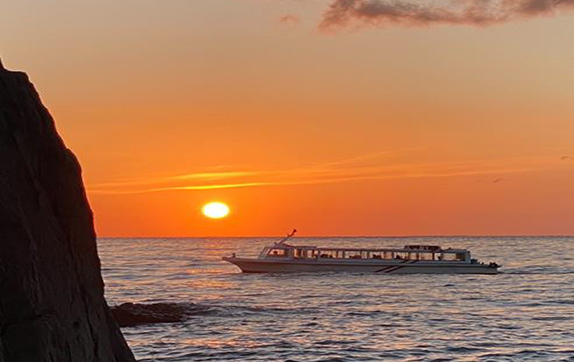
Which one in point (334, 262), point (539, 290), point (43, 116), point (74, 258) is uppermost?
point (334, 262)

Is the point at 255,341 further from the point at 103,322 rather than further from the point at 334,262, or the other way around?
the point at 334,262

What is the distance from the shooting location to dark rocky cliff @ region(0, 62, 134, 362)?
445 inches

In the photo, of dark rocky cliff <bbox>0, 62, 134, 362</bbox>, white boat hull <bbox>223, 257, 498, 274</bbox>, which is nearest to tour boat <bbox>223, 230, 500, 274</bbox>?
white boat hull <bbox>223, 257, 498, 274</bbox>

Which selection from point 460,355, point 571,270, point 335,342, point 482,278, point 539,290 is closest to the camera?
point 460,355

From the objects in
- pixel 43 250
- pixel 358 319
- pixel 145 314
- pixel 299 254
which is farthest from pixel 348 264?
pixel 43 250

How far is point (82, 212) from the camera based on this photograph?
13711 millimetres

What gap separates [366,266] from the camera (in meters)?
105

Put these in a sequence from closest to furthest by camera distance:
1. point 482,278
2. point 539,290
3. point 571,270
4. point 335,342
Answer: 1. point 335,342
2. point 539,290
3. point 482,278
4. point 571,270

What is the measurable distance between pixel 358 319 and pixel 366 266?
169 ft

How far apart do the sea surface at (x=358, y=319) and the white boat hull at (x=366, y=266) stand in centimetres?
326

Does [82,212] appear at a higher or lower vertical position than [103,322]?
higher

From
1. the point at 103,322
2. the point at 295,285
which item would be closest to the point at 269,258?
the point at 295,285

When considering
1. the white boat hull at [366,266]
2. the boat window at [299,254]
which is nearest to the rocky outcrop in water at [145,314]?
the white boat hull at [366,266]

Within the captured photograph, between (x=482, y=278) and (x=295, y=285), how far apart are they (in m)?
26.7
